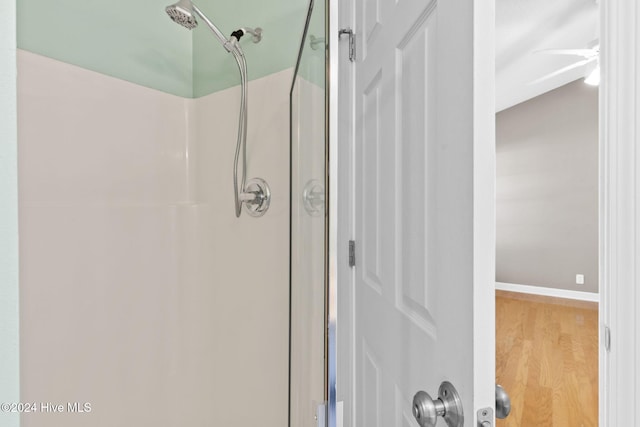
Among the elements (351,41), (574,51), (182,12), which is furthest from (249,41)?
(574,51)

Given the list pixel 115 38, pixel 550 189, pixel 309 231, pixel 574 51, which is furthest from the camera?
pixel 550 189

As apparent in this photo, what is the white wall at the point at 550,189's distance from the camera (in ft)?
14.5

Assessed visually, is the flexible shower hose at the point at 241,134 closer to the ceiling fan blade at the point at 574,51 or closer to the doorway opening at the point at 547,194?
the doorway opening at the point at 547,194

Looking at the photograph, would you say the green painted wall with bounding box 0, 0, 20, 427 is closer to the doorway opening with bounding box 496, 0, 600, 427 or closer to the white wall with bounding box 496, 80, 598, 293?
the doorway opening with bounding box 496, 0, 600, 427

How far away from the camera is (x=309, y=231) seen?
91cm

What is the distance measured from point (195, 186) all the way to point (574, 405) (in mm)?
2326

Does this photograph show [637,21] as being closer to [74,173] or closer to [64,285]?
[74,173]

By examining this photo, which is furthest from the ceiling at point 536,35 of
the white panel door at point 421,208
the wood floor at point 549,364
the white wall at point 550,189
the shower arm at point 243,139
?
the wood floor at point 549,364

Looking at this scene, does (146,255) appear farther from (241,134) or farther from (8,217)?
(8,217)

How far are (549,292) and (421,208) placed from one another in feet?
16.7

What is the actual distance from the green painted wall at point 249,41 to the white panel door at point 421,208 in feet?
1.10

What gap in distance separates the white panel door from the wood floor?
155 centimetres

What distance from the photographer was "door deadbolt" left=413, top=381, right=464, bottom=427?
1.53 ft

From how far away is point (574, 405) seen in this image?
2.04m
